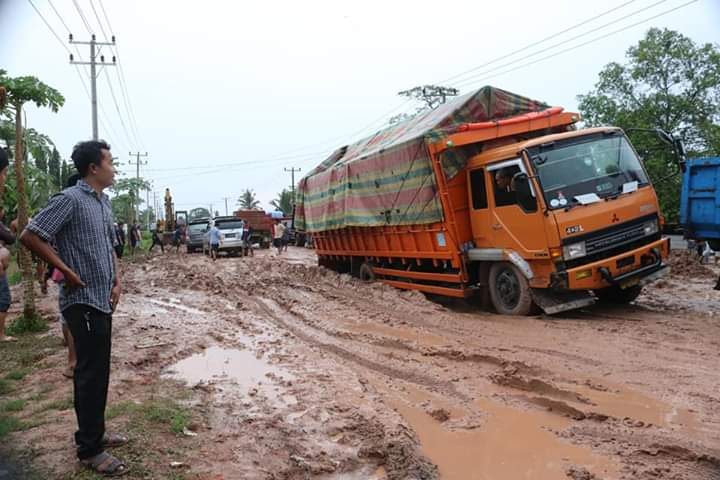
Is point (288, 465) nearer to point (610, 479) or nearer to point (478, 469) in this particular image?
point (478, 469)

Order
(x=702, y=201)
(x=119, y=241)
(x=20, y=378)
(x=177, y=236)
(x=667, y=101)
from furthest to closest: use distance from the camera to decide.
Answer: (x=177, y=236), (x=667, y=101), (x=119, y=241), (x=702, y=201), (x=20, y=378)

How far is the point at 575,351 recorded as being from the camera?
6.00 m

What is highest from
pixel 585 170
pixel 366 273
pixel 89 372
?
pixel 585 170

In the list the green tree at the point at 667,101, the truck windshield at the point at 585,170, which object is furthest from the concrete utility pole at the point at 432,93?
the truck windshield at the point at 585,170

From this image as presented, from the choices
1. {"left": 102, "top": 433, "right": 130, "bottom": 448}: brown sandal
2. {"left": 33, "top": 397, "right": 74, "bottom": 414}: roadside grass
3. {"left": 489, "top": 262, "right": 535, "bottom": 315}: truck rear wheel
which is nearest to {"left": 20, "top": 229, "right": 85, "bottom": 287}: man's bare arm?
{"left": 102, "top": 433, "right": 130, "bottom": 448}: brown sandal

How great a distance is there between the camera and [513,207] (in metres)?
8.02

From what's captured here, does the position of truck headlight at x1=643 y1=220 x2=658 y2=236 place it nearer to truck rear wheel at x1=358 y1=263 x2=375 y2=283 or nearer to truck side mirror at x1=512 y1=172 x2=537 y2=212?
truck side mirror at x1=512 y1=172 x2=537 y2=212

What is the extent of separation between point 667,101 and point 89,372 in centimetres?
2528

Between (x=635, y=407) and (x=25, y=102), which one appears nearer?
(x=635, y=407)

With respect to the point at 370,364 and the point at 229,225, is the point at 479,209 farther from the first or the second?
the point at 229,225

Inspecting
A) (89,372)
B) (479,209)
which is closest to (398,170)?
(479,209)

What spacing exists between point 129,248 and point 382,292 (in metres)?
23.9

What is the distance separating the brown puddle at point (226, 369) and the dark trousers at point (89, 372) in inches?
85.1

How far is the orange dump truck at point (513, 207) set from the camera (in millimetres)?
7562
